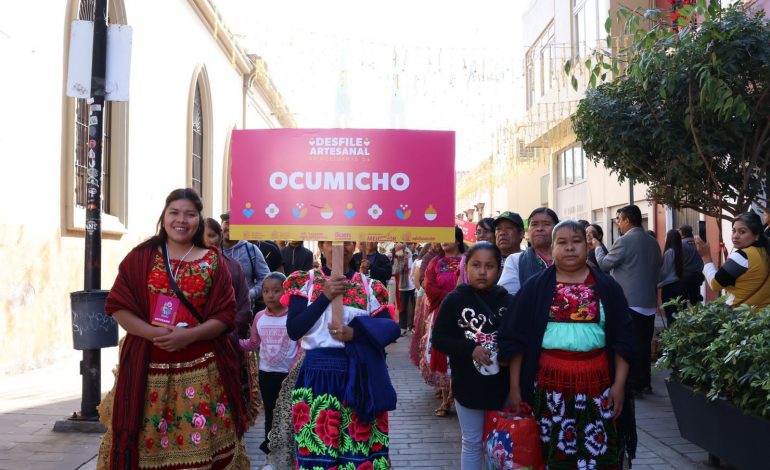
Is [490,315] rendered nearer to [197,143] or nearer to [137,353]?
[137,353]

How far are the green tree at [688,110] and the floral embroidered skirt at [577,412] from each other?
116 inches

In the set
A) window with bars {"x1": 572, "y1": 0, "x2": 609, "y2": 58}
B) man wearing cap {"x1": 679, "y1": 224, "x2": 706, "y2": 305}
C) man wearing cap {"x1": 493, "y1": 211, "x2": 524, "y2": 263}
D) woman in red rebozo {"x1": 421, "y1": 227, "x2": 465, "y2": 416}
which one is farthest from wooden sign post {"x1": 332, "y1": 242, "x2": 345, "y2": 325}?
window with bars {"x1": 572, "y1": 0, "x2": 609, "y2": 58}

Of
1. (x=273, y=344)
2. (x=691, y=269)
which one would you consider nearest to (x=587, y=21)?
(x=691, y=269)

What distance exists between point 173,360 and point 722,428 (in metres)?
3.56

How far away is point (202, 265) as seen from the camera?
162 inches

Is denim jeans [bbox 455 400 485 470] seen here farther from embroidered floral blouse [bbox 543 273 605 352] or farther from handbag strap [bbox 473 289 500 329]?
embroidered floral blouse [bbox 543 273 605 352]

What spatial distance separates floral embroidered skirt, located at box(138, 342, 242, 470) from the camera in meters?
3.93

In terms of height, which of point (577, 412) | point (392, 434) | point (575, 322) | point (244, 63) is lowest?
point (392, 434)

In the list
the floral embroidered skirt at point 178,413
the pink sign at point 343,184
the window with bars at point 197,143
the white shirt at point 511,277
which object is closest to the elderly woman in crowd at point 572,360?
the pink sign at point 343,184

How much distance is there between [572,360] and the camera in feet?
12.6

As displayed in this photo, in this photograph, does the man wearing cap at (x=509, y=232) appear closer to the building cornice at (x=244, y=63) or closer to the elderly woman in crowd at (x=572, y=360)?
the elderly woman in crowd at (x=572, y=360)

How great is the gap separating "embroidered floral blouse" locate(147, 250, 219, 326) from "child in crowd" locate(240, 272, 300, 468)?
1392 millimetres

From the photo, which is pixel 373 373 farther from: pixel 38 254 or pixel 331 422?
pixel 38 254

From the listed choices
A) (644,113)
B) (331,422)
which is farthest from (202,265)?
(644,113)
